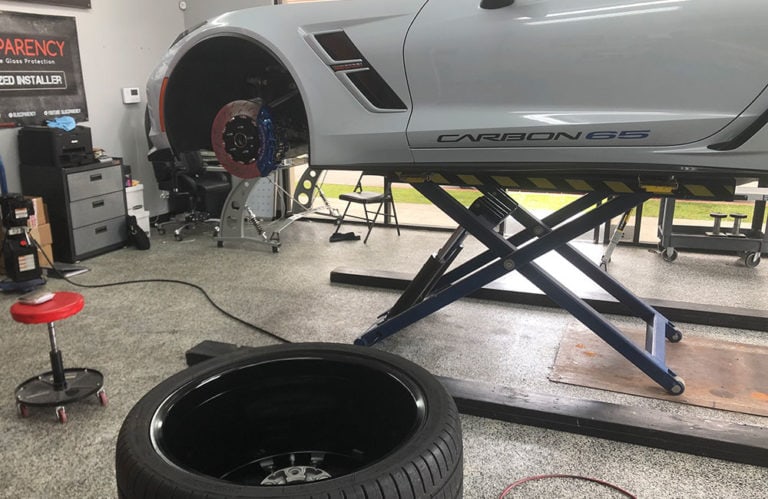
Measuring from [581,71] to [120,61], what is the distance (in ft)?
14.5

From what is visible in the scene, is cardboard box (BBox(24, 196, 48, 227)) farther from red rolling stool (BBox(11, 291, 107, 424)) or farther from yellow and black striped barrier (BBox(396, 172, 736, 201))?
yellow and black striped barrier (BBox(396, 172, 736, 201))

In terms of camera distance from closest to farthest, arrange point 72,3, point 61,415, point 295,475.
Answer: point 295,475, point 61,415, point 72,3

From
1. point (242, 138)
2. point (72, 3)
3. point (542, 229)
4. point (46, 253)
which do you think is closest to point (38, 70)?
point (72, 3)

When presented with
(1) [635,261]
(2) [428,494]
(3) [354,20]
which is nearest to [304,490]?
(2) [428,494]

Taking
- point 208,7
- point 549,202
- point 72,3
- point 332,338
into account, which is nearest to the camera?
point 332,338

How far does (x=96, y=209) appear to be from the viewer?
13.8ft

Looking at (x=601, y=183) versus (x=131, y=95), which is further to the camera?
(x=131, y=95)

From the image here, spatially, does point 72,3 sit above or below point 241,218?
above

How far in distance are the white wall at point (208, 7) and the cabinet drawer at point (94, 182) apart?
1.90 m

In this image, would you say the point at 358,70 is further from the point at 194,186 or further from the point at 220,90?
the point at 194,186

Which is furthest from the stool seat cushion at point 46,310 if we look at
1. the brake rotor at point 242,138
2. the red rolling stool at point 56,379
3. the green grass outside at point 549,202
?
the green grass outside at point 549,202

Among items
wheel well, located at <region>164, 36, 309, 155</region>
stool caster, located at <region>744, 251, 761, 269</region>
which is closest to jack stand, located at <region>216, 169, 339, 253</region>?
wheel well, located at <region>164, 36, 309, 155</region>

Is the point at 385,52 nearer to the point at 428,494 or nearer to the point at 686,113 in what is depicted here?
the point at 686,113

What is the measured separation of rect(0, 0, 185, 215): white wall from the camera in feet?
14.9
